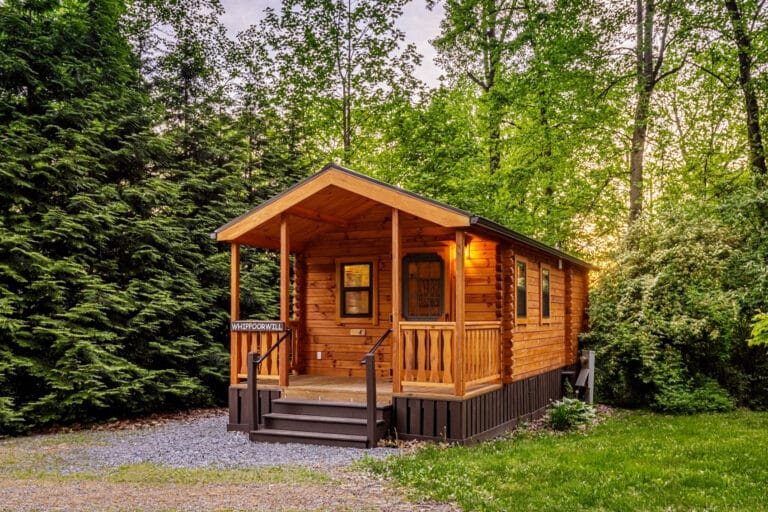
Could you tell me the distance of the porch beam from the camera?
989cm

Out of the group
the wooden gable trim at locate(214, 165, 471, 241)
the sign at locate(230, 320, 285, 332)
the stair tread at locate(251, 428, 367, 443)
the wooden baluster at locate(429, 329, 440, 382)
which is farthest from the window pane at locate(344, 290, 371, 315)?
the stair tread at locate(251, 428, 367, 443)

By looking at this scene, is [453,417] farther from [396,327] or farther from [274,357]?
[274,357]

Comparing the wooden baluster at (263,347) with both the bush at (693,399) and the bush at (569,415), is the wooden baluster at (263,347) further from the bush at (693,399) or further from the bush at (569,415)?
the bush at (693,399)

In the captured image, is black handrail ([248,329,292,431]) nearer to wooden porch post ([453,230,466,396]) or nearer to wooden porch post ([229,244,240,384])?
wooden porch post ([229,244,240,384])

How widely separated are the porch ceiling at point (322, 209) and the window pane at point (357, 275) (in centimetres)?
85

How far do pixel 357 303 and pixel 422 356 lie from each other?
3.16 m

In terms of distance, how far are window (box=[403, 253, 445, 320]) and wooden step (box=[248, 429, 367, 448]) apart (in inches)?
118

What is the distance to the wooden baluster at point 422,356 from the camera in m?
8.65

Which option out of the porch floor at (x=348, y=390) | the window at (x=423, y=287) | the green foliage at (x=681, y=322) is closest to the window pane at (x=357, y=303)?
the window at (x=423, y=287)

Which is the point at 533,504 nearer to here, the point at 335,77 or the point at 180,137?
the point at 180,137

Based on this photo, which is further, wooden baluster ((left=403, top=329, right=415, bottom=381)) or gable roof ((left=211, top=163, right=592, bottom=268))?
wooden baluster ((left=403, top=329, right=415, bottom=381))

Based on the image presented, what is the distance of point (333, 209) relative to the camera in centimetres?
1071

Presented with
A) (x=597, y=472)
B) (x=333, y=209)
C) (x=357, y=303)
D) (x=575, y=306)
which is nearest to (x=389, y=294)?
(x=357, y=303)

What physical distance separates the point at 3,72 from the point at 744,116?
1962 cm
